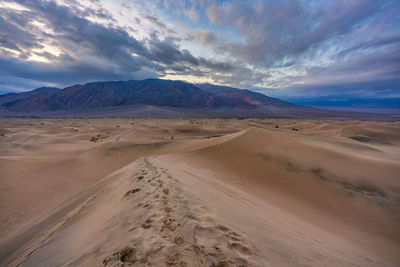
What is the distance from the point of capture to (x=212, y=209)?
2.70m

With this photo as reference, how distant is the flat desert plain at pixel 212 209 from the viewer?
6.16 ft

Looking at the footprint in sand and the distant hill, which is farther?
the distant hill

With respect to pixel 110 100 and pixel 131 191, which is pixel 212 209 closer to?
pixel 131 191

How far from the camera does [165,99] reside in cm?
13400

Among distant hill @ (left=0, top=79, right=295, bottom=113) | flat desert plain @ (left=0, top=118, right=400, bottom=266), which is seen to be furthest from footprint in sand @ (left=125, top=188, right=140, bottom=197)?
distant hill @ (left=0, top=79, right=295, bottom=113)

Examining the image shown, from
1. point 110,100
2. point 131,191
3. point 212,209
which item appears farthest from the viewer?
point 110,100

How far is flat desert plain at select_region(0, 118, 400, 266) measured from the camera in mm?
1878

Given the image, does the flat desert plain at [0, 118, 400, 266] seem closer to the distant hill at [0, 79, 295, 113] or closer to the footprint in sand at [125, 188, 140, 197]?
the footprint in sand at [125, 188, 140, 197]

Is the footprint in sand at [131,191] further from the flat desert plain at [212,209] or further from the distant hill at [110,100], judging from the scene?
the distant hill at [110,100]

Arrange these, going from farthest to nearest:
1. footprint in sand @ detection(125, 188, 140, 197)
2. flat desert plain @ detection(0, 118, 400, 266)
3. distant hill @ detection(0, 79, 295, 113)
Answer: distant hill @ detection(0, 79, 295, 113), footprint in sand @ detection(125, 188, 140, 197), flat desert plain @ detection(0, 118, 400, 266)

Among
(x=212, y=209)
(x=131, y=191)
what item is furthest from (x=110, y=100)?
(x=212, y=209)

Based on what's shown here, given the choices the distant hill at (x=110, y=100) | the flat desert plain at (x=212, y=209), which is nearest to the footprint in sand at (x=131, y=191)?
the flat desert plain at (x=212, y=209)

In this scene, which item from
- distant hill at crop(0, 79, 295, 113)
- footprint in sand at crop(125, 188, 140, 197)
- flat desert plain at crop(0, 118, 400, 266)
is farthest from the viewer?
distant hill at crop(0, 79, 295, 113)

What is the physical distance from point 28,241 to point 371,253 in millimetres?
6716
